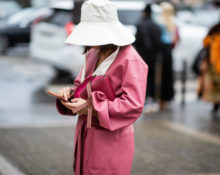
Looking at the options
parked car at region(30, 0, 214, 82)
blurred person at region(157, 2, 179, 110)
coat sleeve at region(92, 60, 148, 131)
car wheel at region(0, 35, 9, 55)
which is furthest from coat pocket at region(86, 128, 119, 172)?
car wheel at region(0, 35, 9, 55)

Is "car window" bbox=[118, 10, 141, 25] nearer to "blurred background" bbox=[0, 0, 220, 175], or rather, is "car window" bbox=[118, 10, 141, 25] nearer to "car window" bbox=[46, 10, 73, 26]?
"blurred background" bbox=[0, 0, 220, 175]

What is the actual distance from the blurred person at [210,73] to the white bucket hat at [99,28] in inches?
230

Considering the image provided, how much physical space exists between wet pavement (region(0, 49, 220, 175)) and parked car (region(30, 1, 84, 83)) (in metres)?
1.17

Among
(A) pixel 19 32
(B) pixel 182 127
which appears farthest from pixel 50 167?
(A) pixel 19 32

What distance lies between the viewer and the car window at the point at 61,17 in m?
13.0

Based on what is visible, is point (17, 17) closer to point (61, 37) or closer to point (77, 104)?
point (61, 37)

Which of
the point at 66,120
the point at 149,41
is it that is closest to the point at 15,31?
the point at 149,41

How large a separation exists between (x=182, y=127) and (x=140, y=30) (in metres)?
2.31

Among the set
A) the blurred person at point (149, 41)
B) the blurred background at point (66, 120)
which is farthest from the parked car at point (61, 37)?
the blurred person at point (149, 41)

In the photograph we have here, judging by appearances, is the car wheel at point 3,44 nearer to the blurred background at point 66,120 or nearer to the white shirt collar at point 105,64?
the blurred background at point 66,120

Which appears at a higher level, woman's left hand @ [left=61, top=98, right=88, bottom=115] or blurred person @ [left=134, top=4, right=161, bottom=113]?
woman's left hand @ [left=61, top=98, right=88, bottom=115]

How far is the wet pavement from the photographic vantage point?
6008 millimetres

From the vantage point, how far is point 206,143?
7387mm

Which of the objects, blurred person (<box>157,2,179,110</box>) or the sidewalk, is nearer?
the sidewalk
